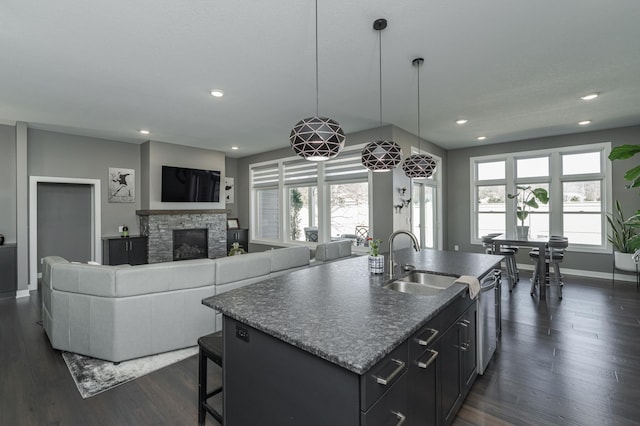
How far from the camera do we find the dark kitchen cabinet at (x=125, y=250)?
5988 mm

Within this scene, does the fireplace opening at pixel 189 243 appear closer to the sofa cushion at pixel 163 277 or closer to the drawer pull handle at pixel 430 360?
the sofa cushion at pixel 163 277

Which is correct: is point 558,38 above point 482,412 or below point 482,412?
above

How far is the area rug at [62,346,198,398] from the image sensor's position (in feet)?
7.83

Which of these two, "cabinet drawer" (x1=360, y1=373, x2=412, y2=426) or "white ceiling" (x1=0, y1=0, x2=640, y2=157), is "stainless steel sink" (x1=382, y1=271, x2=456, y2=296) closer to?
"cabinet drawer" (x1=360, y1=373, x2=412, y2=426)

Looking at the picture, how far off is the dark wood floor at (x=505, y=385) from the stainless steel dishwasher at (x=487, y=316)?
0.19m

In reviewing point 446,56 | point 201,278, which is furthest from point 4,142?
point 446,56

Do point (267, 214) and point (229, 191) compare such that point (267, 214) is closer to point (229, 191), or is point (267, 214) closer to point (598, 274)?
point (229, 191)

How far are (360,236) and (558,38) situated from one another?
4121mm

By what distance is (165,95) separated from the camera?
394 cm

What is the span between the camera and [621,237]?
220 inches

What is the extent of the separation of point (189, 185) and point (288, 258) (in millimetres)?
4223

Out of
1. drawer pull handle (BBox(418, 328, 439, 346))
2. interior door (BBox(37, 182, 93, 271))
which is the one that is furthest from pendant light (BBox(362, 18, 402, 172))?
interior door (BBox(37, 182, 93, 271))

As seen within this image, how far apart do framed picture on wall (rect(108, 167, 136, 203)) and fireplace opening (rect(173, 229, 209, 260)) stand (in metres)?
1.26

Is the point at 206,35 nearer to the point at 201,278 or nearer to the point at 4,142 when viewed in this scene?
the point at 201,278
